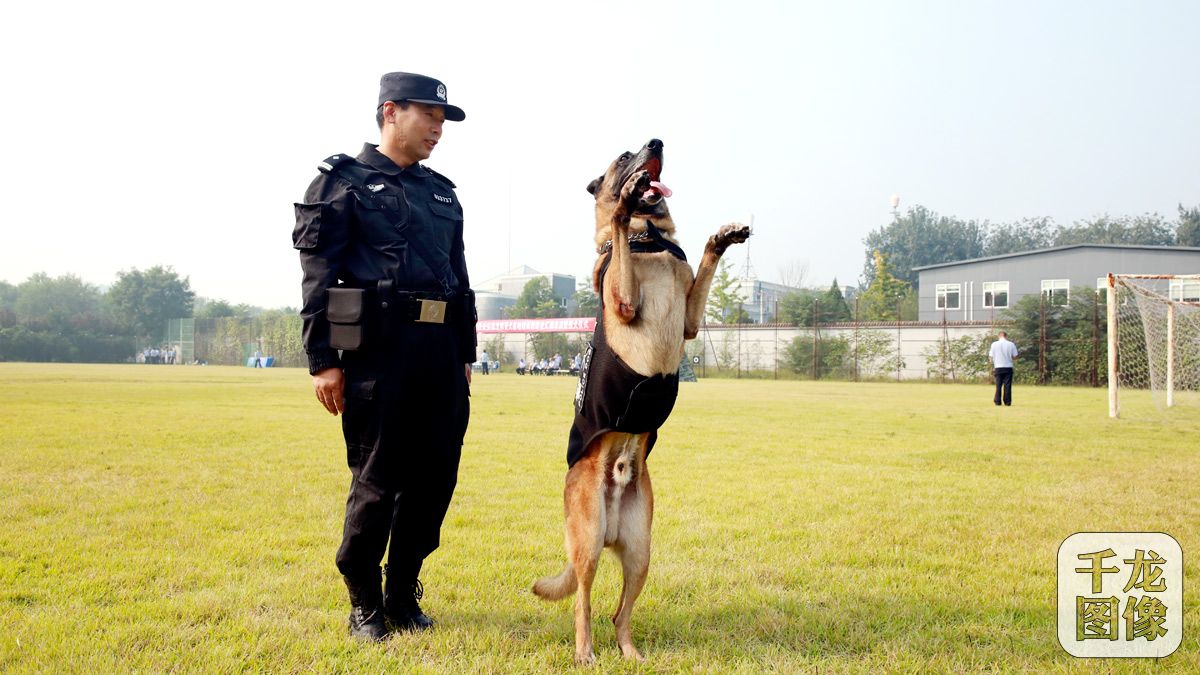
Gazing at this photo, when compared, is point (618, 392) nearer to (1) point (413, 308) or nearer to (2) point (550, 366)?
(1) point (413, 308)

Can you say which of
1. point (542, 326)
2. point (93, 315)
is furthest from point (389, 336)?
point (93, 315)

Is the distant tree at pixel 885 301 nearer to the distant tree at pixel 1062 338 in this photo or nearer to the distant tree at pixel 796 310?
the distant tree at pixel 796 310

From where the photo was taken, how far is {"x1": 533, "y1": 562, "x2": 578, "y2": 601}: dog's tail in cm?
335

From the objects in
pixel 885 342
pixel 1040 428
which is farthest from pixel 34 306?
→ pixel 1040 428

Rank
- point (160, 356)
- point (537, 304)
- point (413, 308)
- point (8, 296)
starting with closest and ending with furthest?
point (413, 308) < point (537, 304) < point (160, 356) < point (8, 296)

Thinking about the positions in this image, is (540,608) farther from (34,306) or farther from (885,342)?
(34,306)

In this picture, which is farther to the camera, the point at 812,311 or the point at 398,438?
the point at 812,311


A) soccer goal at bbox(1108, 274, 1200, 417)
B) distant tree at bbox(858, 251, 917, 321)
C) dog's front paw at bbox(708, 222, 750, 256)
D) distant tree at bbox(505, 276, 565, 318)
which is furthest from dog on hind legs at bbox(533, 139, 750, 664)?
distant tree at bbox(505, 276, 565, 318)

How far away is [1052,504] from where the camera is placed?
6258 mm

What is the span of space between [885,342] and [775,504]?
106 feet

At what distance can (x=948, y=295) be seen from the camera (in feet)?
146

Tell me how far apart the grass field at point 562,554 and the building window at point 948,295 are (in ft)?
119

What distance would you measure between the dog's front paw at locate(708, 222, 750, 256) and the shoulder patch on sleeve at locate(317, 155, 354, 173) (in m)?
1.64

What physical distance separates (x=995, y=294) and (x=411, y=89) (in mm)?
44869
